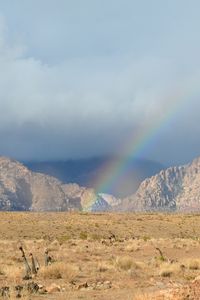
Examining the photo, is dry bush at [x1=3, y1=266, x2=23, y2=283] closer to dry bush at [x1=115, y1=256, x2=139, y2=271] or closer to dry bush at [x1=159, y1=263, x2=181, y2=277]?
dry bush at [x1=115, y1=256, x2=139, y2=271]

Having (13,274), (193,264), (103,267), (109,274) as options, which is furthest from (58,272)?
(193,264)

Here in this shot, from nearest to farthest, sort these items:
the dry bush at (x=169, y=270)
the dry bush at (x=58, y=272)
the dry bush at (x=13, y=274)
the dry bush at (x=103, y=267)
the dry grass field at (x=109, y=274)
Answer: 1. the dry grass field at (x=109, y=274)
2. the dry bush at (x=13, y=274)
3. the dry bush at (x=58, y=272)
4. the dry bush at (x=169, y=270)
5. the dry bush at (x=103, y=267)

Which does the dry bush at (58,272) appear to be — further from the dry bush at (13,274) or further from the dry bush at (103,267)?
the dry bush at (103,267)

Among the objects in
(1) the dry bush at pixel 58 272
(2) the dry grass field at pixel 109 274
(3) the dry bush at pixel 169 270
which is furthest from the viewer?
(3) the dry bush at pixel 169 270

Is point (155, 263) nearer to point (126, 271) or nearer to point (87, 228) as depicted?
point (126, 271)

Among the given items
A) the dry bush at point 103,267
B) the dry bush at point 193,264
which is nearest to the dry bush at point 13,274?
the dry bush at point 103,267

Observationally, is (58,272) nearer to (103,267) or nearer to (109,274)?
(109,274)

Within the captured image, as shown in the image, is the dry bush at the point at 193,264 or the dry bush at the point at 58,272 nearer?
the dry bush at the point at 58,272

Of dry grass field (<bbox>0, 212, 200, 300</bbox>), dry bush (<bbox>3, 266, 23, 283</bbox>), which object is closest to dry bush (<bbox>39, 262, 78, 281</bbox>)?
dry grass field (<bbox>0, 212, 200, 300</bbox>)

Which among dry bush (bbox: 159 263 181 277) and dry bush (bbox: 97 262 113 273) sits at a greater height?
dry bush (bbox: 97 262 113 273)

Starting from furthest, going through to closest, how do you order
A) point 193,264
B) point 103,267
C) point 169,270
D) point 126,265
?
1. point 193,264
2. point 126,265
3. point 103,267
4. point 169,270

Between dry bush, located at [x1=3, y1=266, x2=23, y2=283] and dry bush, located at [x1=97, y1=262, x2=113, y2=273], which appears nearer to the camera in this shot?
dry bush, located at [x1=3, y1=266, x2=23, y2=283]

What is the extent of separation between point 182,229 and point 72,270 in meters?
69.1

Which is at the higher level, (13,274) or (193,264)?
(193,264)
